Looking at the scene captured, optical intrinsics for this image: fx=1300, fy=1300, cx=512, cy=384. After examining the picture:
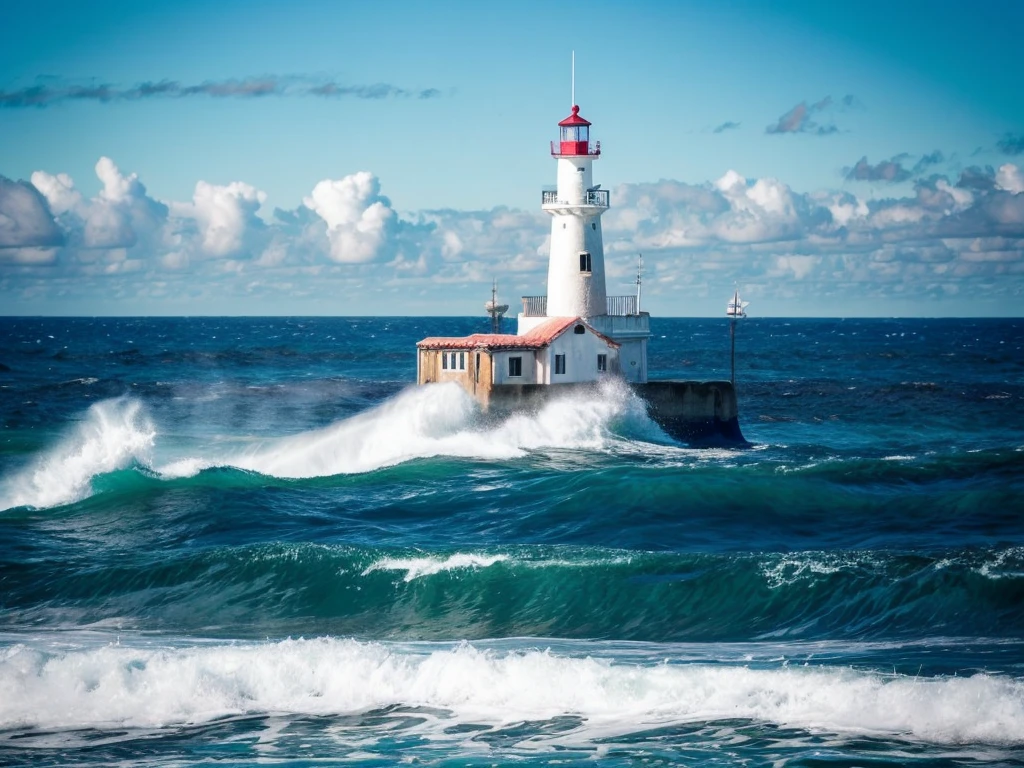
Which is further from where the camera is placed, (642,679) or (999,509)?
(999,509)

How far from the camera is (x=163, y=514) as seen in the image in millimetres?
25297

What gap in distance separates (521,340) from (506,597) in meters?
16.8

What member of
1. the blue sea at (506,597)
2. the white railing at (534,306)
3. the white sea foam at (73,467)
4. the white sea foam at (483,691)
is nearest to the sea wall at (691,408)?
the blue sea at (506,597)

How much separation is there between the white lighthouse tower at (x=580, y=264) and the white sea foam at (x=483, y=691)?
863 inches

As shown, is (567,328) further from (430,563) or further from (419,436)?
(430,563)

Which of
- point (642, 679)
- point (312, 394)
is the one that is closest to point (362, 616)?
point (642, 679)

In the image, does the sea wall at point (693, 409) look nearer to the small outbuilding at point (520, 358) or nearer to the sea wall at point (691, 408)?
the sea wall at point (691, 408)

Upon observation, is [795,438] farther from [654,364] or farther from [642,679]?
[654,364]

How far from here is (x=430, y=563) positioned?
20.1 meters

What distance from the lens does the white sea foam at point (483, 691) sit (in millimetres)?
13109

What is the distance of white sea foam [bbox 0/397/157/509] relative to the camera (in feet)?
89.6

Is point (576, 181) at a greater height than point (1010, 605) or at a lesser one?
greater

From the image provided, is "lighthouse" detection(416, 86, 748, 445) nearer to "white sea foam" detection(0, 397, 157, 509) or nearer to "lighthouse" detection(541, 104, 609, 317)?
"lighthouse" detection(541, 104, 609, 317)

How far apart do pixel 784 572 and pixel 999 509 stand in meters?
7.84
